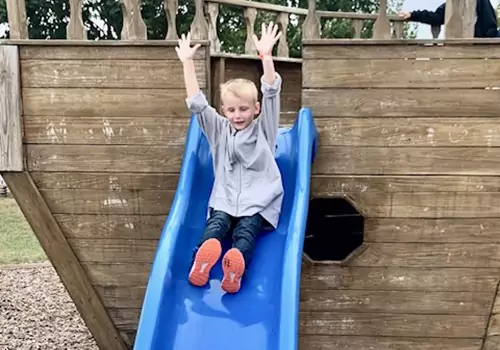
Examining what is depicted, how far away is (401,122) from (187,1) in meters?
15.9

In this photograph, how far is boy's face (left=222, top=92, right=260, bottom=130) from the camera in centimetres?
318

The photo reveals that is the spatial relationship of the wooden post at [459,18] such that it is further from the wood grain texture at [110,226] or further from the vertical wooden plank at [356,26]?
the vertical wooden plank at [356,26]

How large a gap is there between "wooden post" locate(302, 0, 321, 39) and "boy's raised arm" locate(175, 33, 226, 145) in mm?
723

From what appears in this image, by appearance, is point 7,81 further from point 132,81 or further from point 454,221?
point 454,221

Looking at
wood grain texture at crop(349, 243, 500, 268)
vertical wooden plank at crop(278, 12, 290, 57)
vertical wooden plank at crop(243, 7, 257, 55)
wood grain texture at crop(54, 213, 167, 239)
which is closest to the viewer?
wood grain texture at crop(349, 243, 500, 268)

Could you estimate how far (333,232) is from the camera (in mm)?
5043

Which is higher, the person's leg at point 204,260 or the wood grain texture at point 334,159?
the wood grain texture at point 334,159

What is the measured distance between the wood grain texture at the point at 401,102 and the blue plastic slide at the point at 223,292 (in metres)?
0.30

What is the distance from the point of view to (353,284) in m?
3.88

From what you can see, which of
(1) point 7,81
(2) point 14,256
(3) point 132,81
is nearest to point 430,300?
(3) point 132,81

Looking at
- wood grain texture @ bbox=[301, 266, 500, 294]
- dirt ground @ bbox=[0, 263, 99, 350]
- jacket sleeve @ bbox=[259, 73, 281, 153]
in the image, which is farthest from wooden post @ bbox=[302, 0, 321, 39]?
dirt ground @ bbox=[0, 263, 99, 350]

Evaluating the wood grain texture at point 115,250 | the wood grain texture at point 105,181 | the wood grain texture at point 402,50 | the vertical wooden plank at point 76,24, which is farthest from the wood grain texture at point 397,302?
the vertical wooden plank at point 76,24

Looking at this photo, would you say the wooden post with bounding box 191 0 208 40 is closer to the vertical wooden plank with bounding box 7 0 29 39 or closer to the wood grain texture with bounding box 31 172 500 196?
the wood grain texture with bounding box 31 172 500 196

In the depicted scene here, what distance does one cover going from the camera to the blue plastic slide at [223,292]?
2689 mm
